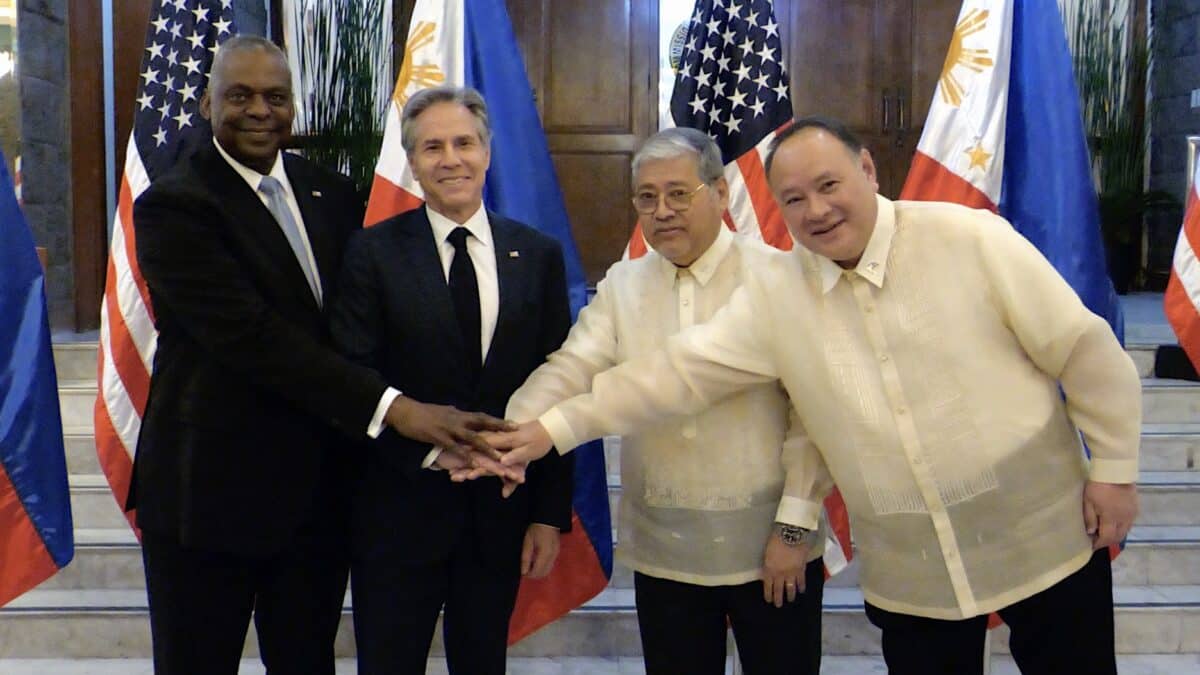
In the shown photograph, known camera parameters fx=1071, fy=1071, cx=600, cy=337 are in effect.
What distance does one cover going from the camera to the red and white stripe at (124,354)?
2.90m

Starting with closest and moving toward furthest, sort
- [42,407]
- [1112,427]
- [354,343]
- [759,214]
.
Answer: [1112,427], [354,343], [42,407], [759,214]

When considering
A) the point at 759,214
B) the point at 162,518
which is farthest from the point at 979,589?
the point at 759,214

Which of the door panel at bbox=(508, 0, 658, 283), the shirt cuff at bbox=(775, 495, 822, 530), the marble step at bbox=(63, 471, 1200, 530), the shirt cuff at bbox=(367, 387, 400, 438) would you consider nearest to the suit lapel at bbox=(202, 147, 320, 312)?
the shirt cuff at bbox=(367, 387, 400, 438)

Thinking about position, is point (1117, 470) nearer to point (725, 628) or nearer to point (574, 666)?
point (725, 628)

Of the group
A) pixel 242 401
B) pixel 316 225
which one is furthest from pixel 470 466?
pixel 316 225

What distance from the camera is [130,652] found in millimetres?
3268

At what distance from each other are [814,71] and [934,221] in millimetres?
5744

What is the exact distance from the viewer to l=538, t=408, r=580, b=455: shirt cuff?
6.15 ft

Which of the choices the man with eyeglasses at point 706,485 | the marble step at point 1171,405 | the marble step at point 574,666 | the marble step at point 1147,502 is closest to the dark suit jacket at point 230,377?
the man with eyeglasses at point 706,485

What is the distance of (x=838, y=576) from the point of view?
11.5 feet

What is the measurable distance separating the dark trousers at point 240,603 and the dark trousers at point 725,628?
23.2 inches

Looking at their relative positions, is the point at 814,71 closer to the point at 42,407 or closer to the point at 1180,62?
the point at 1180,62

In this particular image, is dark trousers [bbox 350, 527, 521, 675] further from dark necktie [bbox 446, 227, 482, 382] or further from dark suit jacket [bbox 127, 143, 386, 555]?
dark necktie [bbox 446, 227, 482, 382]

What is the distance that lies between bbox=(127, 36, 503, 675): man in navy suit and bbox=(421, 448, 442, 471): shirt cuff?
0.12 feet
